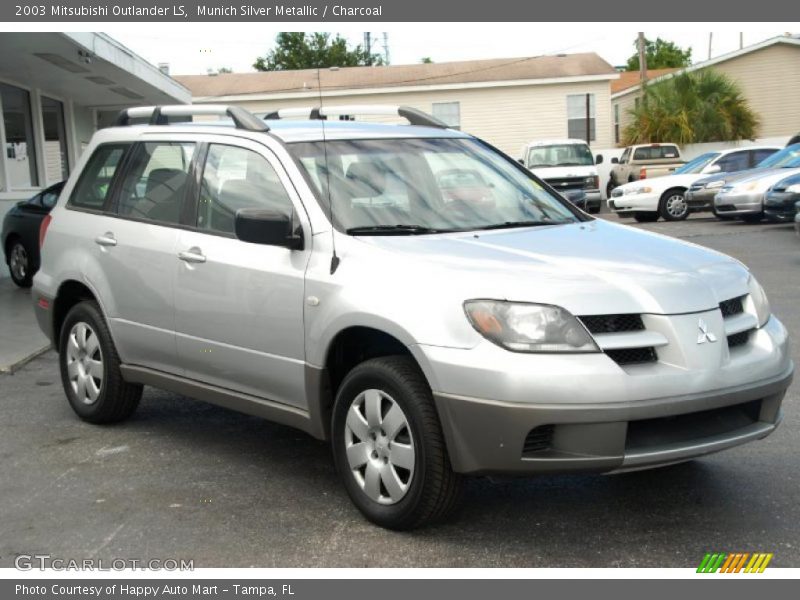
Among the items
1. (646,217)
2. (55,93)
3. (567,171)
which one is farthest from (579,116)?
(55,93)

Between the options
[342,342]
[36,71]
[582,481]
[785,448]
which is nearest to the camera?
[342,342]

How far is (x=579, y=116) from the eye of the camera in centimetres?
3828

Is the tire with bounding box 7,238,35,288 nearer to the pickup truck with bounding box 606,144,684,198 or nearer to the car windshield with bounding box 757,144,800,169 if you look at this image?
the car windshield with bounding box 757,144,800,169

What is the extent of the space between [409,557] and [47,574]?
145 centimetres

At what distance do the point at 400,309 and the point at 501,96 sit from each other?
114 ft

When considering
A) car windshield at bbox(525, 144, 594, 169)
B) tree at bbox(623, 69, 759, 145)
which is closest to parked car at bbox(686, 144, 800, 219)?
car windshield at bbox(525, 144, 594, 169)

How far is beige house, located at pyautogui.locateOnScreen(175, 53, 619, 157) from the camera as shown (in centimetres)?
3759

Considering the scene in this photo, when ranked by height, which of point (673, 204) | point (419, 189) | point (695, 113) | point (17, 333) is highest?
point (695, 113)

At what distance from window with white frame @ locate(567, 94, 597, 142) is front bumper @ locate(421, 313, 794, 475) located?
113ft

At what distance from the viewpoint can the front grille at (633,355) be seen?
13.5ft

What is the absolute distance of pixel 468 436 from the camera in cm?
415

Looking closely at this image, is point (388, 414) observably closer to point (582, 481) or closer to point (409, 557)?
point (409, 557)

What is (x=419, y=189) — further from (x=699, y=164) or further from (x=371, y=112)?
(x=699, y=164)

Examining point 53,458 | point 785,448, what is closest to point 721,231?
point 785,448
